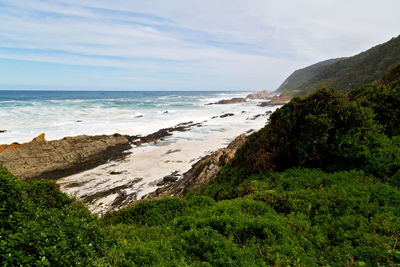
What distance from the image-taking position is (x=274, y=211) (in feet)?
20.0

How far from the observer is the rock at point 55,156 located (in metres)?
17.4

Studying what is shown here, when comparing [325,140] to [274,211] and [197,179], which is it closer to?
[274,211]

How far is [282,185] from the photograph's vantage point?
7387 millimetres

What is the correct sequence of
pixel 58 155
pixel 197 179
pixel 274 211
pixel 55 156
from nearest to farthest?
pixel 274 211
pixel 197 179
pixel 55 156
pixel 58 155

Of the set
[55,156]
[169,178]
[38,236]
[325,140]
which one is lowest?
[169,178]

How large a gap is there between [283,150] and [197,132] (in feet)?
70.4

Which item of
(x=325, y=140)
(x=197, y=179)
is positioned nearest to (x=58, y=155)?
(x=197, y=179)

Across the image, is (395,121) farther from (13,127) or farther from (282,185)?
(13,127)

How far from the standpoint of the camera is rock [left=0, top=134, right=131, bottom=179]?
1736 centimetres

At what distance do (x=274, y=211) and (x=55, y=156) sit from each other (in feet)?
66.5

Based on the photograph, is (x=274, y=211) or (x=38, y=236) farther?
(x=274, y=211)

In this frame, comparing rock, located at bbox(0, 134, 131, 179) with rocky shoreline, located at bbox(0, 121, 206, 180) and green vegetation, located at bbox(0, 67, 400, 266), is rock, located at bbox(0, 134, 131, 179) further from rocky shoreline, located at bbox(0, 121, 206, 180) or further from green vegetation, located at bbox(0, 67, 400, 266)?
green vegetation, located at bbox(0, 67, 400, 266)

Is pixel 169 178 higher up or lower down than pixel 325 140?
lower down

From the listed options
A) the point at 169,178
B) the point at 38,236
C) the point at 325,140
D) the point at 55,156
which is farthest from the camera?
the point at 55,156
